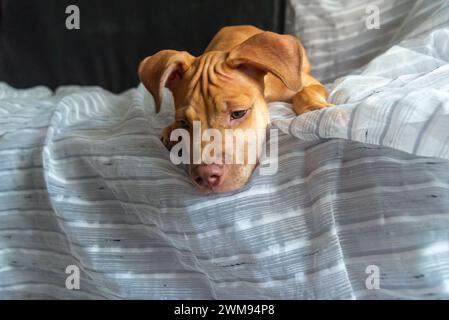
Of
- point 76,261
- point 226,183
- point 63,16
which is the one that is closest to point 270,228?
point 226,183

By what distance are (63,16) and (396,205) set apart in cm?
213

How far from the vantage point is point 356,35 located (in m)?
2.16

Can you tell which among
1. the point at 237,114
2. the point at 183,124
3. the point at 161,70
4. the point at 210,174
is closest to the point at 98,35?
the point at 161,70

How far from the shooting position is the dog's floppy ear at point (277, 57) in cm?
127

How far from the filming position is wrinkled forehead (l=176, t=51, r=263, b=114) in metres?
1.27

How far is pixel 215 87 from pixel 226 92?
4cm

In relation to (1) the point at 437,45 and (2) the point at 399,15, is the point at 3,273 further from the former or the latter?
(2) the point at 399,15

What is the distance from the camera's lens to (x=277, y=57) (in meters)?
1.28

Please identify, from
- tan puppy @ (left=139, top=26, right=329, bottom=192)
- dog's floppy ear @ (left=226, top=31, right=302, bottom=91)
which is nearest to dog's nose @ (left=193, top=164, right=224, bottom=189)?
tan puppy @ (left=139, top=26, right=329, bottom=192)

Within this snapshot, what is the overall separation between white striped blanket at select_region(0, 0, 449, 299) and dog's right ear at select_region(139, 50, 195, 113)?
0.55ft

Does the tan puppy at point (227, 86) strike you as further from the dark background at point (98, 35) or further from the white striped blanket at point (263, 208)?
the dark background at point (98, 35)

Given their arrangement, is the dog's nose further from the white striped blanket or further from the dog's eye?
the dog's eye

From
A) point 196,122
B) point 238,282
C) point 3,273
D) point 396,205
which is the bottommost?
point 3,273

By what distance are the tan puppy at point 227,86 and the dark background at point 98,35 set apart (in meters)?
1.11
